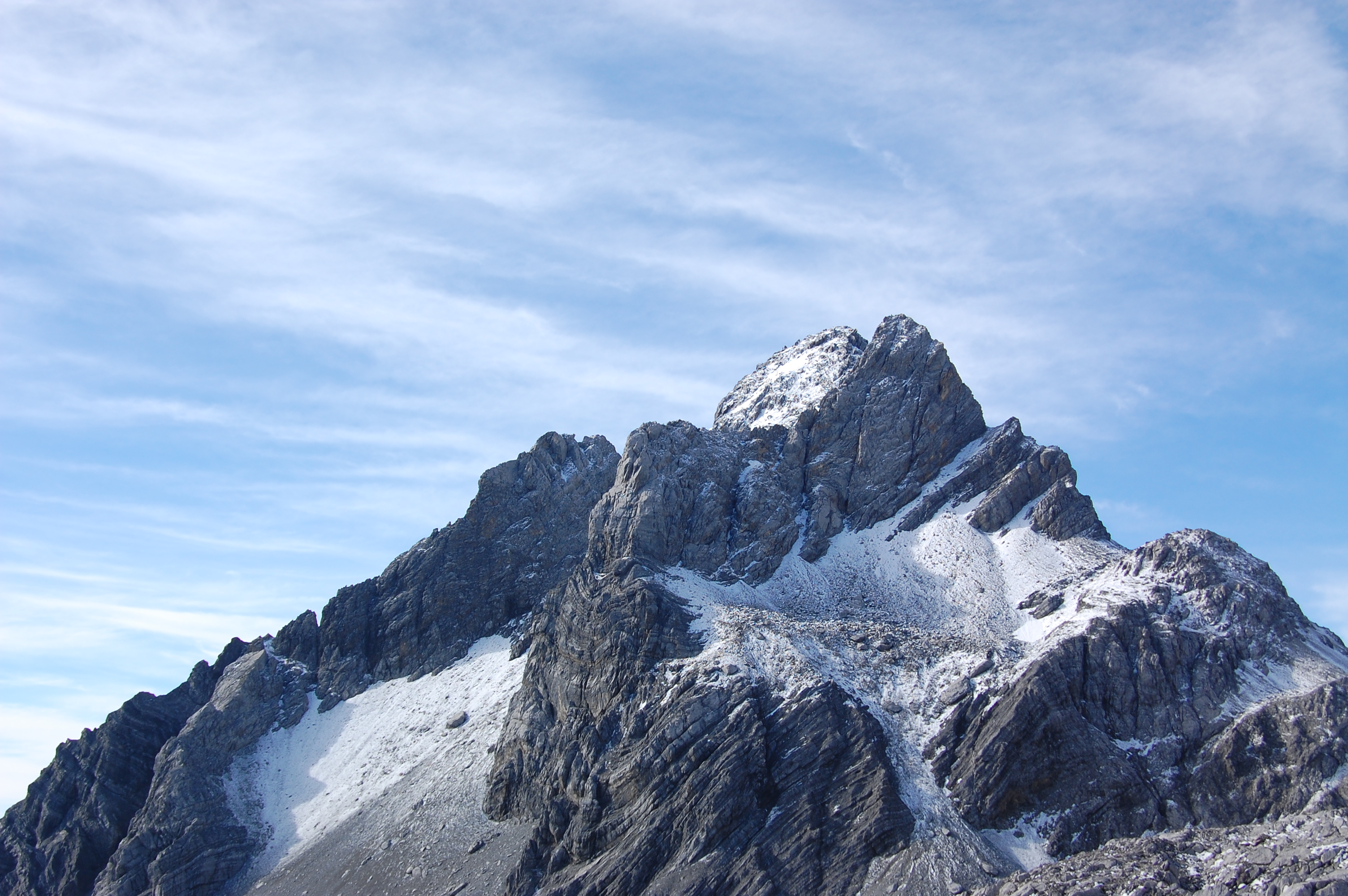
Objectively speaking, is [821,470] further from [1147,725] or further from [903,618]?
[1147,725]

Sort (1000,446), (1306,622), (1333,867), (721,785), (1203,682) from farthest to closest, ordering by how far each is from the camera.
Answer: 1. (1000,446)
2. (1306,622)
3. (1203,682)
4. (721,785)
5. (1333,867)

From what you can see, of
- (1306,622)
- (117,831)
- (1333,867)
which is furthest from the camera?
(117,831)

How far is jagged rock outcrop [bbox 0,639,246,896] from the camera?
88.2m

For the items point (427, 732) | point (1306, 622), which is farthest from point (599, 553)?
point (1306, 622)

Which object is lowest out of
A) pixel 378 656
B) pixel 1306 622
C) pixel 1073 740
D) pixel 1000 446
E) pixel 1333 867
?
pixel 1333 867

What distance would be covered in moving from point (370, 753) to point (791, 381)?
5413 centimetres

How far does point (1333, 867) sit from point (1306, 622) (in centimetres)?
3623

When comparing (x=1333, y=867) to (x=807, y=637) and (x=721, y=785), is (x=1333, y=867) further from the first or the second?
(x=807, y=637)

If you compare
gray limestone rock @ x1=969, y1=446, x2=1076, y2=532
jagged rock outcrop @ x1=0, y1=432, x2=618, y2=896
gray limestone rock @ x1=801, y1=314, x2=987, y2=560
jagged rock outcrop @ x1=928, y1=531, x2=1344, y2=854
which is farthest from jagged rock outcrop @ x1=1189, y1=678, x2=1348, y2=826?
jagged rock outcrop @ x1=0, y1=432, x2=618, y2=896

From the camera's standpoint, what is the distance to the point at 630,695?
247ft

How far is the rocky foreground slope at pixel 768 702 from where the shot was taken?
64.9 meters

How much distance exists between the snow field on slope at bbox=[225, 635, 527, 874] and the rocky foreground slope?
315 mm

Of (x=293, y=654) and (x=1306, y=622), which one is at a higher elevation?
(x=293, y=654)

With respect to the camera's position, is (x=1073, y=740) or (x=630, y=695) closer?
(x=1073, y=740)
